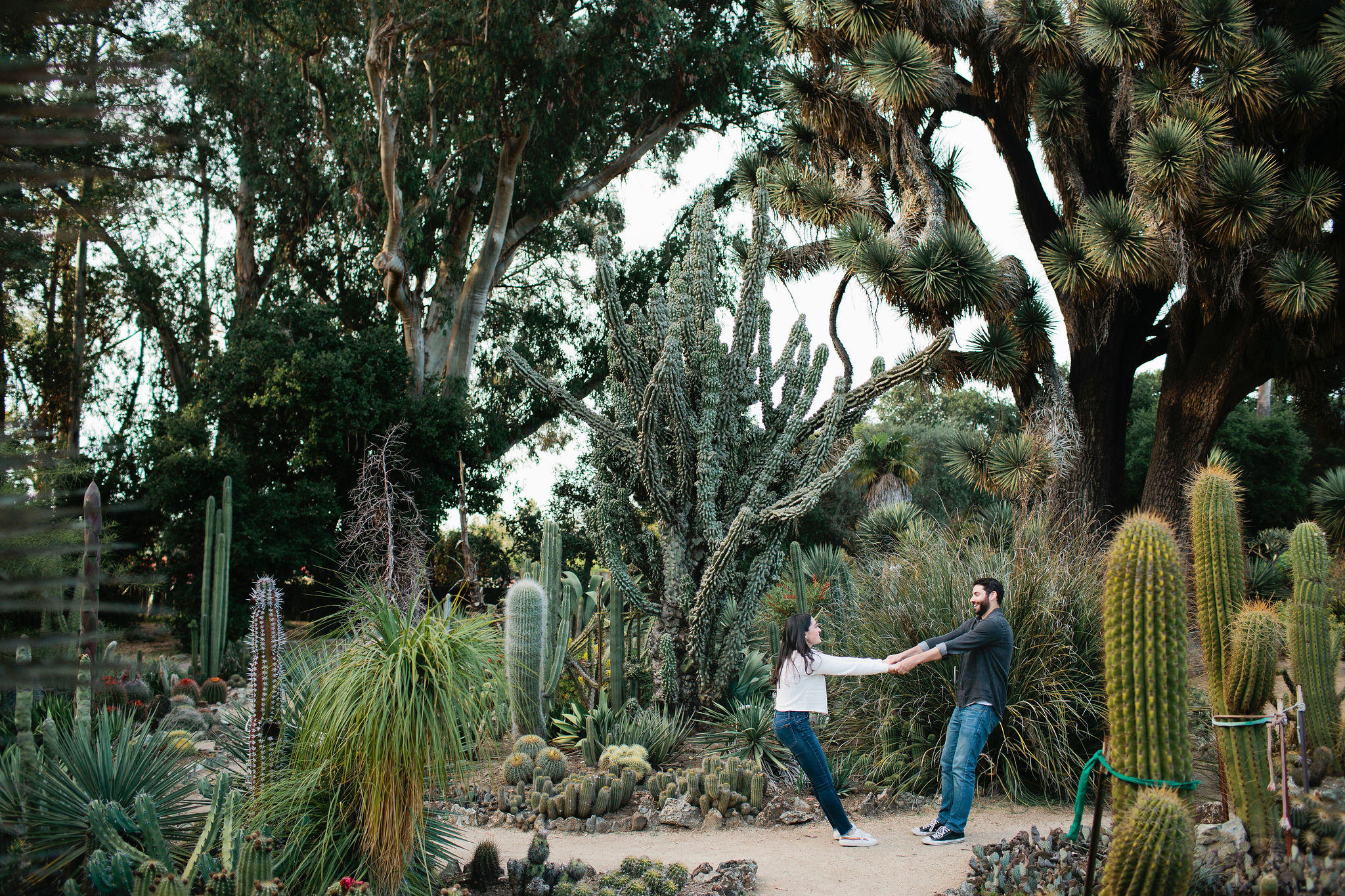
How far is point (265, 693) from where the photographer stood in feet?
13.6

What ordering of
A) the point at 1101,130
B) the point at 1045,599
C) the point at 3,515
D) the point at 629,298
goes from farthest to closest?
1. the point at 629,298
2. the point at 1101,130
3. the point at 1045,599
4. the point at 3,515

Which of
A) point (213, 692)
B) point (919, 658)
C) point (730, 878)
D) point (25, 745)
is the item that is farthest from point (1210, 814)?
point (213, 692)

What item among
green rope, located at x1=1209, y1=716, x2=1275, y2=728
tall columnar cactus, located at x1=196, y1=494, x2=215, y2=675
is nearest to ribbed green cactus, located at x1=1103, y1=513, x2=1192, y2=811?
green rope, located at x1=1209, y1=716, x2=1275, y2=728

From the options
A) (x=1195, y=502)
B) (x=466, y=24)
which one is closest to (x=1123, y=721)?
(x=1195, y=502)

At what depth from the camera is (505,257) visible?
19.5 metres

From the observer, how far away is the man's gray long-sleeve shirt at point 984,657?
18.6 feet

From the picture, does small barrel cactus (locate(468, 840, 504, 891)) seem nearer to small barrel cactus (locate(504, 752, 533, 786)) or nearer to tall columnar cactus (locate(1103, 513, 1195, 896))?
small barrel cactus (locate(504, 752, 533, 786))

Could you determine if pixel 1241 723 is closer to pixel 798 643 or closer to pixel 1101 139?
pixel 798 643

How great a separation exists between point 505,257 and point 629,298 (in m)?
3.01

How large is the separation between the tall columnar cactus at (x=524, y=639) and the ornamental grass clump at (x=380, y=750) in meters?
3.34

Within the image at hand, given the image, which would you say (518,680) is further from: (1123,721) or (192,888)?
(1123,721)

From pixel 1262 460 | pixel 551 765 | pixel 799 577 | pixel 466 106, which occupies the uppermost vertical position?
pixel 466 106

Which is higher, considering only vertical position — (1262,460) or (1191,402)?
(1262,460)

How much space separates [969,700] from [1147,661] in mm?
1936
